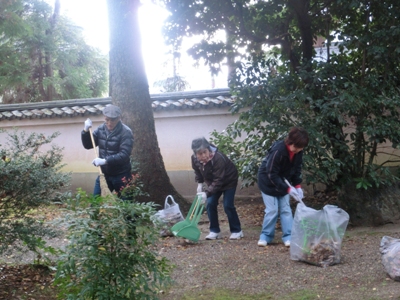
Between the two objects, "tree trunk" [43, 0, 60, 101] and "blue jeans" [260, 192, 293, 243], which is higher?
"tree trunk" [43, 0, 60, 101]

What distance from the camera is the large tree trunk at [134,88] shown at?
338 inches

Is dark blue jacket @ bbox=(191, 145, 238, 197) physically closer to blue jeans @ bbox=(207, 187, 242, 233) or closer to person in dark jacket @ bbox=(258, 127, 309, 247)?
blue jeans @ bbox=(207, 187, 242, 233)

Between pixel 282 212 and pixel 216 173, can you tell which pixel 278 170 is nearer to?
pixel 282 212

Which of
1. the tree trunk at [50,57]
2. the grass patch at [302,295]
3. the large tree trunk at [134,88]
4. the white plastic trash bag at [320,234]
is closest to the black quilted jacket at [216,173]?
the white plastic trash bag at [320,234]

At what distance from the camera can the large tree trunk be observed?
8.59 metres

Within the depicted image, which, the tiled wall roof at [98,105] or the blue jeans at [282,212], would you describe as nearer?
the blue jeans at [282,212]

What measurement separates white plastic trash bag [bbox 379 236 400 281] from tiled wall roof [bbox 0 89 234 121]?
6.42 meters

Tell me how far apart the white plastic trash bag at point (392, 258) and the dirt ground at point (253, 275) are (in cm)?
8

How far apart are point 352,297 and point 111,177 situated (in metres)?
3.34

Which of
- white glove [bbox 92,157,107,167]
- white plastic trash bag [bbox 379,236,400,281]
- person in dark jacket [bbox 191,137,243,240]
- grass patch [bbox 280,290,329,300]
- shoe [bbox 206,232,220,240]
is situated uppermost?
white glove [bbox 92,157,107,167]

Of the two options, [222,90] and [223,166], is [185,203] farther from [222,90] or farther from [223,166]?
[222,90]

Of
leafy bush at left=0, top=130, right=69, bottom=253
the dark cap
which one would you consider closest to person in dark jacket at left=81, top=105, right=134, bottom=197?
the dark cap

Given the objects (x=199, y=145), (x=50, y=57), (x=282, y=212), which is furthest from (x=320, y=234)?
(x=50, y=57)

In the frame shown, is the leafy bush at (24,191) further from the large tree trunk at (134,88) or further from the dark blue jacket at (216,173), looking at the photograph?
the large tree trunk at (134,88)
